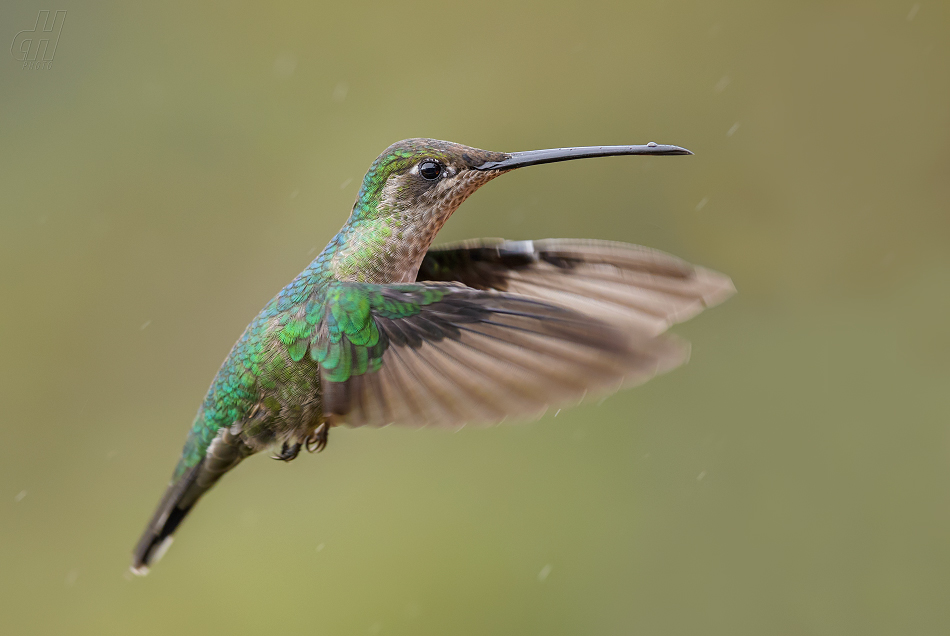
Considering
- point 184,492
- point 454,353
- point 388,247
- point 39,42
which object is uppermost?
point 39,42

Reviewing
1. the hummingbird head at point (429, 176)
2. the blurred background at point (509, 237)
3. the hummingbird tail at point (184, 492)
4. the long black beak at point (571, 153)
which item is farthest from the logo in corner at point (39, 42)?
the long black beak at point (571, 153)

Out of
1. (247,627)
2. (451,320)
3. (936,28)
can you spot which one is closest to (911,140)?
(936,28)

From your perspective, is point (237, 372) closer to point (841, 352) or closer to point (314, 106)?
point (314, 106)

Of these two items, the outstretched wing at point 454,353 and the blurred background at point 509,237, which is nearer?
the outstretched wing at point 454,353

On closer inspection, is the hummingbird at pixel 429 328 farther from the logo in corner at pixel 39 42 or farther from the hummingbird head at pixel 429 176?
the logo in corner at pixel 39 42

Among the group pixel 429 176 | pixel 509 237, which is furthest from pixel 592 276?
pixel 509 237

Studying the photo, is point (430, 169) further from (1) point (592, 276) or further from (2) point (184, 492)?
(2) point (184, 492)
